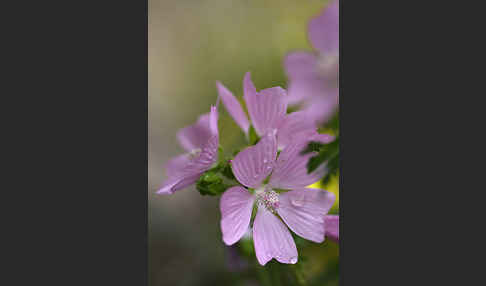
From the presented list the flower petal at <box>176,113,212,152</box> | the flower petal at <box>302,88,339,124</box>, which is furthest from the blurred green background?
the flower petal at <box>302,88,339,124</box>

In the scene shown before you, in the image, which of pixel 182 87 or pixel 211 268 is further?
pixel 211 268

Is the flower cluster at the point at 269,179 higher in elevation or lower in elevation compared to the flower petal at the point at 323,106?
lower

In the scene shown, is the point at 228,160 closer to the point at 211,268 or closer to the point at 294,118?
the point at 294,118

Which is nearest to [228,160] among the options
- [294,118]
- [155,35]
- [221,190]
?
[221,190]

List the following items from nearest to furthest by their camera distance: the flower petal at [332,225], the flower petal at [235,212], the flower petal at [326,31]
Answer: the flower petal at [235,212] < the flower petal at [332,225] < the flower petal at [326,31]

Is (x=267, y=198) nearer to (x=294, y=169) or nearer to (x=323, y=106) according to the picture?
(x=294, y=169)

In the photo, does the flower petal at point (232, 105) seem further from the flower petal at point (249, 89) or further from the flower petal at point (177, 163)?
the flower petal at point (177, 163)

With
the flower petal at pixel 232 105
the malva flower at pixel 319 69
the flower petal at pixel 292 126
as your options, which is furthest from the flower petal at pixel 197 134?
the malva flower at pixel 319 69
